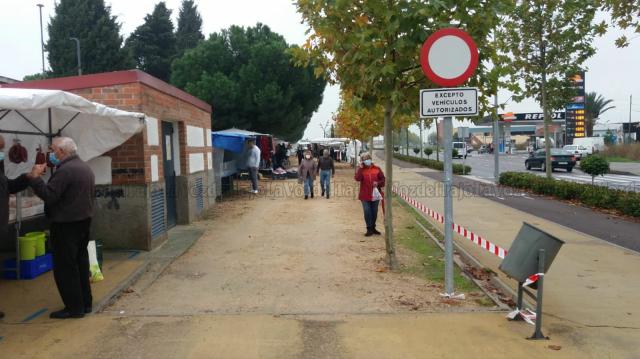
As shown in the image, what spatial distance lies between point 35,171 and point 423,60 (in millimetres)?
3903

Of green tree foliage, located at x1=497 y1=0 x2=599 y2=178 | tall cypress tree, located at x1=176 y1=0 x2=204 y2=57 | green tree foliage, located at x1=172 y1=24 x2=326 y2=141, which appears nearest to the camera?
green tree foliage, located at x1=497 y1=0 x2=599 y2=178

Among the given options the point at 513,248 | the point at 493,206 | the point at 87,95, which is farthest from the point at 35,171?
the point at 493,206

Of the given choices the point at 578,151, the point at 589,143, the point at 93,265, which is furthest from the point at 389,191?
the point at 589,143

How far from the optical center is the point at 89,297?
17.8ft

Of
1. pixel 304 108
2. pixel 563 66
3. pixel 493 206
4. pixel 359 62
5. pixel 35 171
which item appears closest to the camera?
pixel 35 171

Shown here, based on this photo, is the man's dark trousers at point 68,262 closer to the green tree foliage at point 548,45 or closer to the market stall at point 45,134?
the market stall at point 45,134

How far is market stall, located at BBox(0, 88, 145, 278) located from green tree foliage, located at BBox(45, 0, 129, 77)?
41.6m

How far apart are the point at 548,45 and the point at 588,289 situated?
12.0 m

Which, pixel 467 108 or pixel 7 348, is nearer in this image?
pixel 7 348

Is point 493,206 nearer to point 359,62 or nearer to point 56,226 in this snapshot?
point 359,62

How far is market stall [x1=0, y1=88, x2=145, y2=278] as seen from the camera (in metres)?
6.80

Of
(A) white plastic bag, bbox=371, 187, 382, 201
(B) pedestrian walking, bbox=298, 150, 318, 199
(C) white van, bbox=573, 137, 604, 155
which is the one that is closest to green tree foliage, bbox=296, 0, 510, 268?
(A) white plastic bag, bbox=371, 187, 382, 201

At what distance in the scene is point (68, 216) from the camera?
5113 millimetres

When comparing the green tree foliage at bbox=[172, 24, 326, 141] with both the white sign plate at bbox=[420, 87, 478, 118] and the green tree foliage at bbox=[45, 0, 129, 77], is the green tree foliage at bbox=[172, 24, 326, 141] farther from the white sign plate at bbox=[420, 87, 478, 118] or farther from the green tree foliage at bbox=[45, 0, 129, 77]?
the white sign plate at bbox=[420, 87, 478, 118]
